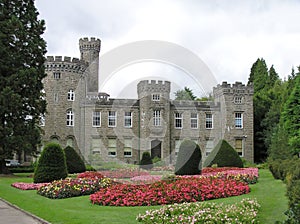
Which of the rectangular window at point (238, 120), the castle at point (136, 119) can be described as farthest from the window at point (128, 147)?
the rectangular window at point (238, 120)

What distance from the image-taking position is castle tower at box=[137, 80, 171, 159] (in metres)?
40.6

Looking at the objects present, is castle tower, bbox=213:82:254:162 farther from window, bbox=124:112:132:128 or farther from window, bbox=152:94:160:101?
window, bbox=124:112:132:128

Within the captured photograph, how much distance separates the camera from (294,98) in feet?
119

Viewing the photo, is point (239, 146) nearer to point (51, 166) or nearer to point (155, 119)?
point (155, 119)

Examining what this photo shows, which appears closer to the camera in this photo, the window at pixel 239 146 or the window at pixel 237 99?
the window at pixel 239 146

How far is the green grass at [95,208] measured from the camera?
35.0 ft

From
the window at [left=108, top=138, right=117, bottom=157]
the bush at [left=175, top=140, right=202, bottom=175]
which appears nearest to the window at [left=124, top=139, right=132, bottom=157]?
the window at [left=108, top=138, right=117, bottom=157]

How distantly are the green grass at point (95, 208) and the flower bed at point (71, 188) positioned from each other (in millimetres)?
393

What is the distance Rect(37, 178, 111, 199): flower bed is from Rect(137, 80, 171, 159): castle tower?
2277 centimetres

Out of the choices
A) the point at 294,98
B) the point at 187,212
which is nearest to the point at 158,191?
the point at 187,212

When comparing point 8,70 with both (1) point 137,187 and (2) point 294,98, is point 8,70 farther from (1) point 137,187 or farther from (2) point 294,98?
(2) point 294,98

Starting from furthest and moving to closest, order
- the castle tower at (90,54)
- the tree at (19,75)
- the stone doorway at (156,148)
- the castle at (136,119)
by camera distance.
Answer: the castle tower at (90,54) → the stone doorway at (156,148) → the castle at (136,119) → the tree at (19,75)

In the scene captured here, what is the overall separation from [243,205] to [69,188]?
785 centimetres

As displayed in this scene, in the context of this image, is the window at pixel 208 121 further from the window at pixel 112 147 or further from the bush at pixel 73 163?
the bush at pixel 73 163
